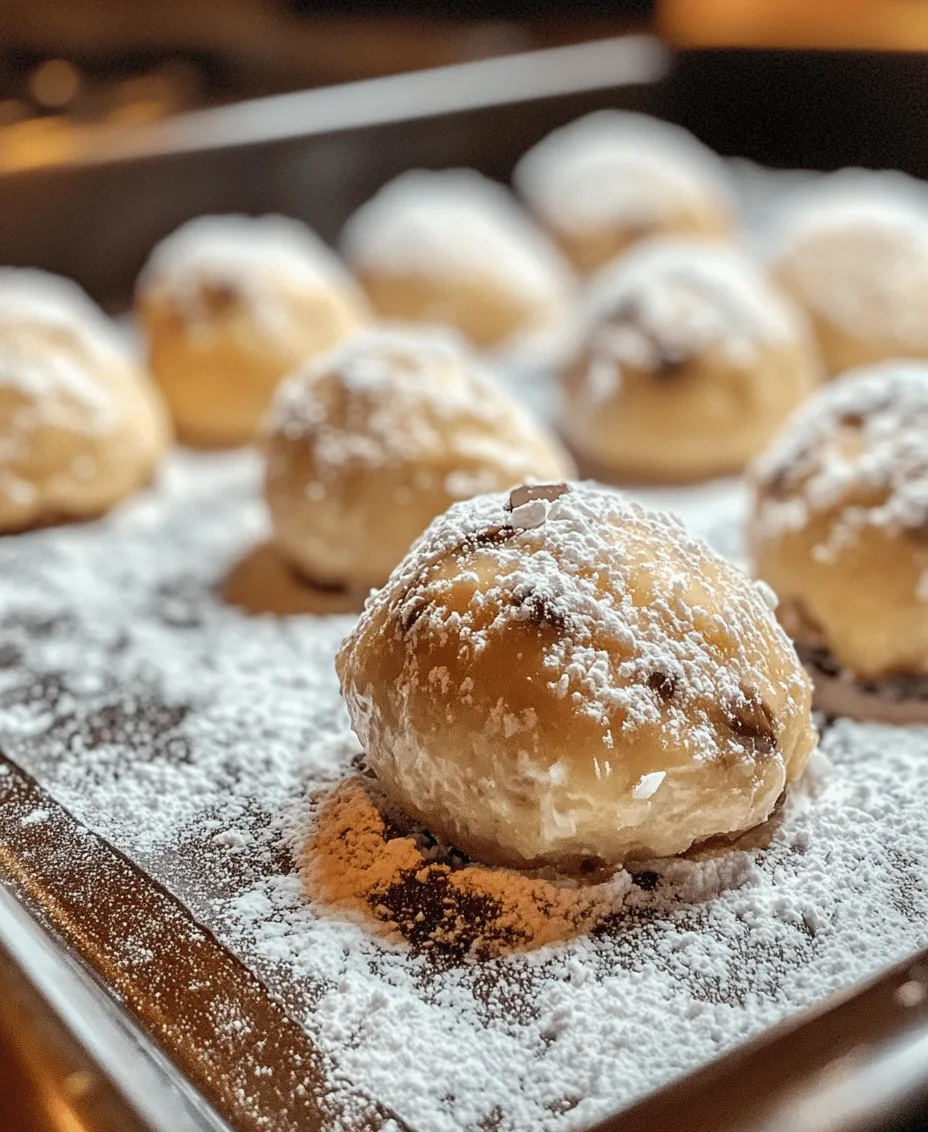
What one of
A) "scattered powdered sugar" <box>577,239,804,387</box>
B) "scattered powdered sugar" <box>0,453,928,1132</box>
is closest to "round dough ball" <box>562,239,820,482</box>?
"scattered powdered sugar" <box>577,239,804,387</box>

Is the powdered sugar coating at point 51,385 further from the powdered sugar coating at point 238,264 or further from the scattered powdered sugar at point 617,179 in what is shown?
the scattered powdered sugar at point 617,179

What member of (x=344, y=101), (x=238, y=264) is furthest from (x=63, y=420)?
(x=344, y=101)

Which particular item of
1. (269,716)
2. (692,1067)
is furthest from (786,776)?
(269,716)

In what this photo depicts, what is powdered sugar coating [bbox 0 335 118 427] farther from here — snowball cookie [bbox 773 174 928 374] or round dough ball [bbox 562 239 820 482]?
snowball cookie [bbox 773 174 928 374]

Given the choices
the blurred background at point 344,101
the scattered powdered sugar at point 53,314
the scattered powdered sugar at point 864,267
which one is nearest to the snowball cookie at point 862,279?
the scattered powdered sugar at point 864,267

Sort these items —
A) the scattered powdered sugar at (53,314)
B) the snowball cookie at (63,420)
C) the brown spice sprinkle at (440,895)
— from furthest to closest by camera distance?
the scattered powdered sugar at (53,314), the snowball cookie at (63,420), the brown spice sprinkle at (440,895)

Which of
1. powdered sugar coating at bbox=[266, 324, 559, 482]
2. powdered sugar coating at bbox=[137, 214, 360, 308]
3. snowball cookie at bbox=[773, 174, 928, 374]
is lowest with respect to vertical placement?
snowball cookie at bbox=[773, 174, 928, 374]

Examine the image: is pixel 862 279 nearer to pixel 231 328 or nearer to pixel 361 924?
pixel 231 328

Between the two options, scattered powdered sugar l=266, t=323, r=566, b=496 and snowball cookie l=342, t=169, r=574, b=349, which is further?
snowball cookie l=342, t=169, r=574, b=349
